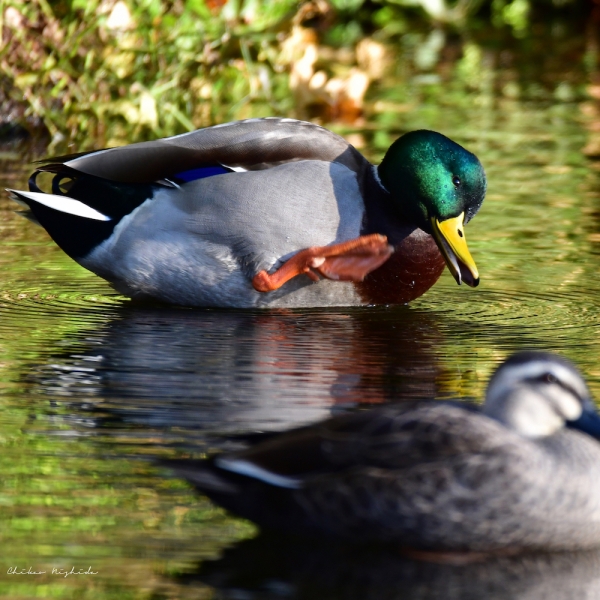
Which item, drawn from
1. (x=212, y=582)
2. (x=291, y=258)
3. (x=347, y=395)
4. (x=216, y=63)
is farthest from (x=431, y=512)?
(x=216, y=63)

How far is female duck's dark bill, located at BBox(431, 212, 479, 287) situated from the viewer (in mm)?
5461

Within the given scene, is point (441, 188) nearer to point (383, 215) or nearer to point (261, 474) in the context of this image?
point (383, 215)

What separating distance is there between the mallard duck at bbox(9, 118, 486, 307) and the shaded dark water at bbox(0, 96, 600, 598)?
16 centimetres

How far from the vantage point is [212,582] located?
3078 mm

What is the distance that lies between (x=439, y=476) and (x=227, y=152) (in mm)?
2789

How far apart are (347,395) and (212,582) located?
1.47 metres

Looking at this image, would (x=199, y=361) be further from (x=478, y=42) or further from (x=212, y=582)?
(x=478, y=42)

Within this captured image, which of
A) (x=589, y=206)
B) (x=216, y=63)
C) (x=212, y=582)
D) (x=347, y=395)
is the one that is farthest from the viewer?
(x=216, y=63)

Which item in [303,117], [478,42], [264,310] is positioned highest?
[264,310]

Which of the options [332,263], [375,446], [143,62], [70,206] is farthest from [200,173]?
[143,62]

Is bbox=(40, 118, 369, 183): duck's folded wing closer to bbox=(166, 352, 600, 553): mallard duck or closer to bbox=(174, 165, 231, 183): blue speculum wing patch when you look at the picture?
bbox=(174, 165, 231, 183): blue speculum wing patch

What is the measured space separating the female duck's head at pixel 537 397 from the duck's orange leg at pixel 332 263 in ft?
7.28

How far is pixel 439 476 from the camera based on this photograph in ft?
10.3

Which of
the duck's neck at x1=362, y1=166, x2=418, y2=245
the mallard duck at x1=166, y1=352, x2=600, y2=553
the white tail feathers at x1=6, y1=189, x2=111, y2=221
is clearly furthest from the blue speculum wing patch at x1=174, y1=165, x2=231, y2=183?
the mallard duck at x1=166, y1=352, x2=600, y2=553
